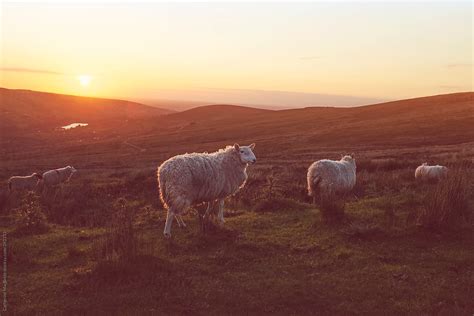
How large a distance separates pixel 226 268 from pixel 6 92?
189772mm

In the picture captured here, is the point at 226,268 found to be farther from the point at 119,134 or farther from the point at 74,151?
the point at 119,134

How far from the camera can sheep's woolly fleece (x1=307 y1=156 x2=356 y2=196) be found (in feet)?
48.0

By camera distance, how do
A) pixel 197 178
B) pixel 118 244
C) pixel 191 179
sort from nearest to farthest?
pixel 118 244 → pixel 191 179 → pixel 197 178

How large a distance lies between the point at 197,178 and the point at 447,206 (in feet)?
20.5

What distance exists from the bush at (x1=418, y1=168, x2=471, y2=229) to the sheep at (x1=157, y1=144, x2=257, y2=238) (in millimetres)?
5148

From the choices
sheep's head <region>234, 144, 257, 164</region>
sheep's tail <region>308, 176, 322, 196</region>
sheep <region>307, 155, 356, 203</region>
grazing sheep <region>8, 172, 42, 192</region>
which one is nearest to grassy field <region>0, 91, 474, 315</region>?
sheep <region>307, 155, 356, 203</region>

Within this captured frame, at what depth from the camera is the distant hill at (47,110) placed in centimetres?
13225

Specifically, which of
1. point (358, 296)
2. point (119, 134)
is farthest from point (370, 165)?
point (119, 134)

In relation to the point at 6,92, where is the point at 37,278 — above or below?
below

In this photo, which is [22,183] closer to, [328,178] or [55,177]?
[55,177]

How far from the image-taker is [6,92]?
170250mm

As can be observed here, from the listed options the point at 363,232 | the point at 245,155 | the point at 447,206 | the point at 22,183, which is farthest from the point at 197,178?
the point at 22,183

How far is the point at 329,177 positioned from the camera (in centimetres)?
1469

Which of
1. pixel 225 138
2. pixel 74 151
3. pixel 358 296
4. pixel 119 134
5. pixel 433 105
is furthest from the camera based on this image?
pixel 119 134
